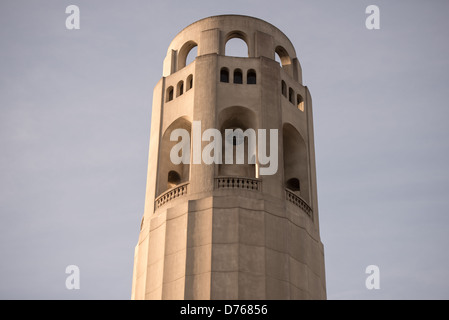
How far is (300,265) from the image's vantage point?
38469 millimetres

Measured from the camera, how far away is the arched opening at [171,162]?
141 ft

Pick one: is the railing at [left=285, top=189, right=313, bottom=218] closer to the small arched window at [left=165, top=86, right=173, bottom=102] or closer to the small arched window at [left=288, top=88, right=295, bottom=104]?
the small arched window at [left=288, top=88, right=295, bottom=104]

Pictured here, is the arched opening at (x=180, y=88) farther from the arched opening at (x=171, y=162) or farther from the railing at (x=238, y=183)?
the railing at (x=238, y=183)

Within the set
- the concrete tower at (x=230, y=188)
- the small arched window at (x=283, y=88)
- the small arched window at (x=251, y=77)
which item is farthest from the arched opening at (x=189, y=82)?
the small arched window at (x=283, y=88)

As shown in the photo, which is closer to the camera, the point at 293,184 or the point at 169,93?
the point at 293,184

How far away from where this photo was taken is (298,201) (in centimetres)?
4103

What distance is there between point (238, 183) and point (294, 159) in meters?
6.29

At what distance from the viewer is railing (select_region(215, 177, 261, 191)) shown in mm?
39531

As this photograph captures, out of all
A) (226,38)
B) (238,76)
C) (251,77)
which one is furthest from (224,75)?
(226,38)

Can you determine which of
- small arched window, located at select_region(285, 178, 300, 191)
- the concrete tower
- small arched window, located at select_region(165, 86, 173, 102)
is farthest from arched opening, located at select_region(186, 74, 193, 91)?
small arched window, located at select_region(285, 178, 300, 191)

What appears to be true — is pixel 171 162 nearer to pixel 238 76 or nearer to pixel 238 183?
pixel 238 183

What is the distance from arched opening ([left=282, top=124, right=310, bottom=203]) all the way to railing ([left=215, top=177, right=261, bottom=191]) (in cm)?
464

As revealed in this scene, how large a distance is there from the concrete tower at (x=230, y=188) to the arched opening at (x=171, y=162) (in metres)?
0.07
